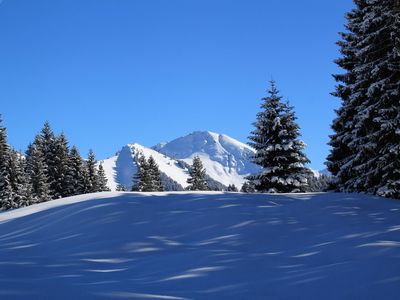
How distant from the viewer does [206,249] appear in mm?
8523

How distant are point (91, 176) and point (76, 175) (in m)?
2.19

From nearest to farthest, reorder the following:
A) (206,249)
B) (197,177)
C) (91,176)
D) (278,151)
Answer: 1. (206,249)
2. (278,151)
3. (91,176)
4. (197,177)

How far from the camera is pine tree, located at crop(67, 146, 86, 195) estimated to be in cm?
4641

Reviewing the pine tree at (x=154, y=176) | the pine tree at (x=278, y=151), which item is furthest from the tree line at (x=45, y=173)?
the pine tree at (x=278, y=151)

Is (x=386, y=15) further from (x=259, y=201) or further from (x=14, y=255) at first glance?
(x=14, y=255)

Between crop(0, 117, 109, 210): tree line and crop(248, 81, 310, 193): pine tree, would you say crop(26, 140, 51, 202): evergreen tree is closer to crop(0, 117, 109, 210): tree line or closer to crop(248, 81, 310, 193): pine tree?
crop(0, 117, 109, 210): tree line

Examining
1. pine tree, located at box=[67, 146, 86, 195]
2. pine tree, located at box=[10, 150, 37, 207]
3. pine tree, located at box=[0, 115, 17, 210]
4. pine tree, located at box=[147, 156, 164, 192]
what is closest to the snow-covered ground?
pine tree, located at box=[10, 150, 37, 207]

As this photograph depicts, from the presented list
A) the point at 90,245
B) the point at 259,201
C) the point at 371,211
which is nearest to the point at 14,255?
the point at 90,245

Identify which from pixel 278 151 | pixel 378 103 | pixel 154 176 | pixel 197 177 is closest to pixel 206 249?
pixel 378 103

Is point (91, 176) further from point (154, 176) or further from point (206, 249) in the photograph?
point (206, 249)

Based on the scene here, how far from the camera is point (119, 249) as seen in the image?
8711mm

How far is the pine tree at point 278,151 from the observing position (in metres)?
27.2

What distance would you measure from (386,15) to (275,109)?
12.0 m

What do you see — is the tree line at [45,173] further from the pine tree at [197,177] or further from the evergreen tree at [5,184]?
the pine tree at [197,177]
